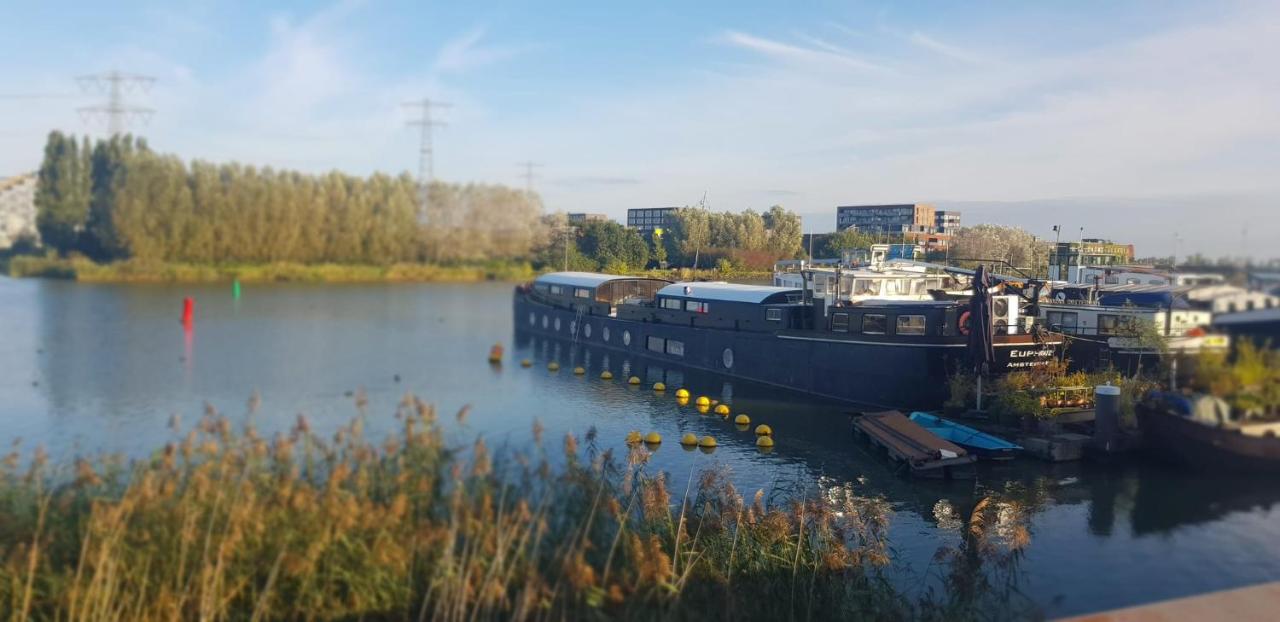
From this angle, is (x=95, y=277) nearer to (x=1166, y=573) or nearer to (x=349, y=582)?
Result: (x=349, y=582)

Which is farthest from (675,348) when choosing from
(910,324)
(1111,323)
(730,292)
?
(1111,323)

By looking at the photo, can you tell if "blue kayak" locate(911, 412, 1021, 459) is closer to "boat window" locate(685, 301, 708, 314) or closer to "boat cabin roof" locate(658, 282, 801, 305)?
"boat cabin roof" locate(658, 282, 801, 305)

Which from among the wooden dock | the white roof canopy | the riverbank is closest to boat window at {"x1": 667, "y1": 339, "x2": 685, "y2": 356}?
the white roof canopy

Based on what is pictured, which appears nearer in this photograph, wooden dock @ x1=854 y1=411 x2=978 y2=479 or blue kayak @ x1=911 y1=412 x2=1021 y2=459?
wooden dock @ x1=854 y1=411 x2=978 y2=479

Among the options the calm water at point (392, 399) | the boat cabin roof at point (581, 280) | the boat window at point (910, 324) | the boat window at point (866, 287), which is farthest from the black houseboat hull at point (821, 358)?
the calm water at point (392, 399)

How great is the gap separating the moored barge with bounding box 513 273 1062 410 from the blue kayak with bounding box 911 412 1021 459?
7.62 ft

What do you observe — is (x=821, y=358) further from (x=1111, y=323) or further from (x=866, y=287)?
(x=1111, y=323)

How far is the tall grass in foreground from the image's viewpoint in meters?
→ 4.63

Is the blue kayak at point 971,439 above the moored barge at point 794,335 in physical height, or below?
below

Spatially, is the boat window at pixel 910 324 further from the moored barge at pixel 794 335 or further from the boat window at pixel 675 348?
the boat window at pixel 675 348

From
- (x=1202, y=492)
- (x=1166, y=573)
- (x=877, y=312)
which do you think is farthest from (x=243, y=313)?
(x=877, y=312)

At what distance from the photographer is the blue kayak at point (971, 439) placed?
44.6 feet

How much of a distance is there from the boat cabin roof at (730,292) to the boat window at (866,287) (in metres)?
1.67

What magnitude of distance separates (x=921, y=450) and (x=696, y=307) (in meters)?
11.0
